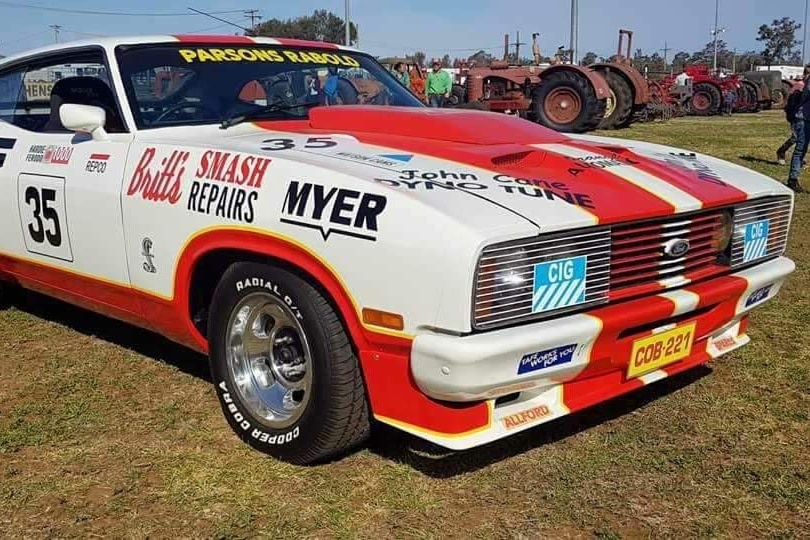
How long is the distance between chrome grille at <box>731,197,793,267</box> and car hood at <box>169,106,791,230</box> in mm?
53

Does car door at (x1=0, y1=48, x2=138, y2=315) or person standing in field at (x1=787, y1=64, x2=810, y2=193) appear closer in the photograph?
car door at (x1=0, y1=48, x2=138, y2=315)

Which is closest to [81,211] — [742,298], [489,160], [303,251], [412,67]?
[303,251]

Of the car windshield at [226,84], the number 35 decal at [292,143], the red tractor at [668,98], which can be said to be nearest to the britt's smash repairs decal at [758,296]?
the number 35 decal at [292,143]

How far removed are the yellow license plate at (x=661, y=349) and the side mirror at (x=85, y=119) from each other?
7.54 feet

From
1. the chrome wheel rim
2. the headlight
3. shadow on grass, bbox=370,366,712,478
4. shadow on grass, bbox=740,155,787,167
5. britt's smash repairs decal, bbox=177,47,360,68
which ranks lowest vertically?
shadow on grass, bbox=740,155,787,167

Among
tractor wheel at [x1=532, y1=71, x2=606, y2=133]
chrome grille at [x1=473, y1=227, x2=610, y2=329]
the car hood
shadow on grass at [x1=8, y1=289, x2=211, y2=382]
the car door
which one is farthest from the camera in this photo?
tractor wheel at [x1=532, y1=71, x2=606, y2=133]

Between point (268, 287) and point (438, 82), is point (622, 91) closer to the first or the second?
point (438, 82)

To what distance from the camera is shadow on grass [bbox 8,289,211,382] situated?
3.96 meters

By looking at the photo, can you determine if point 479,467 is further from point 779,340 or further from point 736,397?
point 779,340

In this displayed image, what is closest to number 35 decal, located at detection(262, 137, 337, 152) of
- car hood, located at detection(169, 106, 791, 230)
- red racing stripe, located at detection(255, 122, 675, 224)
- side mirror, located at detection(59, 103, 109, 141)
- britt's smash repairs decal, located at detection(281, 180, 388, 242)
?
car hood, located at detection(169, 106, 791, 230)

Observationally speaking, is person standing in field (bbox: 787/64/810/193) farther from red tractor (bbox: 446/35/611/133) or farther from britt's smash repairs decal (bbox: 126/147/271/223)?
britt's smash repairs decal (bbox: 126/147/271/223)

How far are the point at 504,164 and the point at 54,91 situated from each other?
2.48 metres

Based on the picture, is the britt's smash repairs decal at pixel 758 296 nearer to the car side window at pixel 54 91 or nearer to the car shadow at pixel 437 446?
the car shadow at pixel 437 446

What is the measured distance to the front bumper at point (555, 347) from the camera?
7.45 ft
